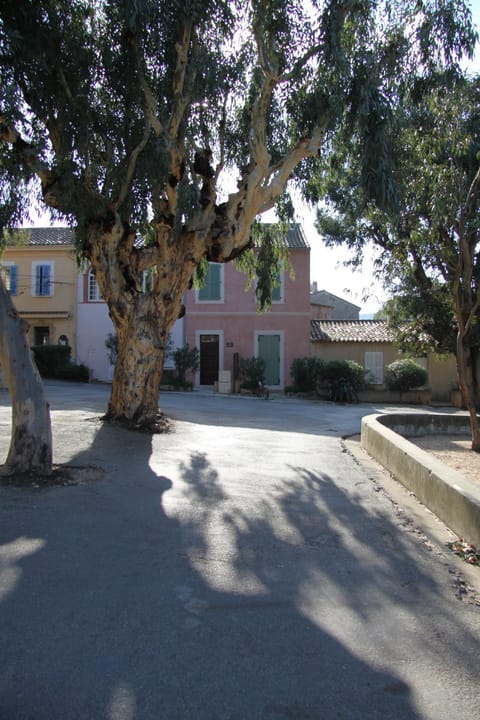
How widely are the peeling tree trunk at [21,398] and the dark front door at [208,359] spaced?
21.7 m

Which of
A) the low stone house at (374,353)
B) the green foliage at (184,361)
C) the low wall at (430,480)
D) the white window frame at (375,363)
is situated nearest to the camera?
the low wall at (430,480)

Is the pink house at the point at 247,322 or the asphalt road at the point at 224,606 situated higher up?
the pink house at the point at 247,322

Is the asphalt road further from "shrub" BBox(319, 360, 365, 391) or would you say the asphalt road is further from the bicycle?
"shrub" BBox(319, 360, 365, 391)

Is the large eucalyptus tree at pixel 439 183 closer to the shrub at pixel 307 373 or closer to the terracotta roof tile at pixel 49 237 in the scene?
the shrub at pixel 307 373

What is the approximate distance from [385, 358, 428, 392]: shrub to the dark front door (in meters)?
7.94

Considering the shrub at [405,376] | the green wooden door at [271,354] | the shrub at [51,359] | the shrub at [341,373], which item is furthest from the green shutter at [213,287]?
the shrub at [405,376]

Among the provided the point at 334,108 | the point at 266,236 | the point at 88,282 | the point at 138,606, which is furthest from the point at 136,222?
the point at 88,282

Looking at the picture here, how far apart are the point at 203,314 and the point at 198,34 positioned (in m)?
18.4

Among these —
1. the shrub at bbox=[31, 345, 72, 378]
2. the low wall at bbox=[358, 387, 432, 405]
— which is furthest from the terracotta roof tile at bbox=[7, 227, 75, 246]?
Result: the low wall at bbox=[358, 387, 432, 405]

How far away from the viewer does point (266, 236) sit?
14.5 metres

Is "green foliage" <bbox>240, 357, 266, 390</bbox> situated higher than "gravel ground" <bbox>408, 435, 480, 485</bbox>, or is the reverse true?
"green foliage" <bbox>240, 357, 266, 390</bbox>

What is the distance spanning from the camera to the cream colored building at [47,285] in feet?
95.9

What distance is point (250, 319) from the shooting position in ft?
91.7

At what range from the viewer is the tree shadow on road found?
8.63 feet
